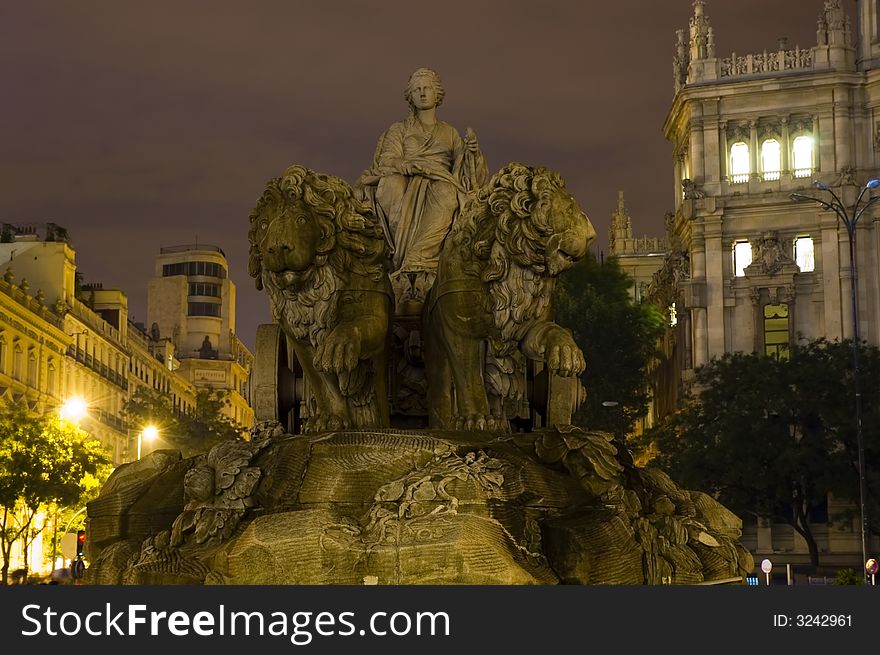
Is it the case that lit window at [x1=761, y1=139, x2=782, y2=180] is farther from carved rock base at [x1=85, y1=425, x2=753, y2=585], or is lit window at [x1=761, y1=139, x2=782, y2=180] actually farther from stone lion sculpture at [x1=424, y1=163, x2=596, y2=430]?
carved rock base at [x1=85, y1=425, x2=753, y2=585]

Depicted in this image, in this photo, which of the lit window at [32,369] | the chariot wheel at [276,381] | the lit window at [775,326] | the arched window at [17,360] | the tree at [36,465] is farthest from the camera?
the lit window at [775,326]

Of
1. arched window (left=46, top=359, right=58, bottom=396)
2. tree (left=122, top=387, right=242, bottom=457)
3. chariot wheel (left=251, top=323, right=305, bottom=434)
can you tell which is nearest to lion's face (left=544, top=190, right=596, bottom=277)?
chariot wheel (left=251, top=323, right=305, bottom=434)

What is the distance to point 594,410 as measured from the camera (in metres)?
62.4

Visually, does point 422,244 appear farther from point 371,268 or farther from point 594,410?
point 594,410

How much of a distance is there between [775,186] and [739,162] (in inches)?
95.2

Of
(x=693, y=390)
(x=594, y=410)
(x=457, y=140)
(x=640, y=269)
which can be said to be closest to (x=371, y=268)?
(x=457, y=140)

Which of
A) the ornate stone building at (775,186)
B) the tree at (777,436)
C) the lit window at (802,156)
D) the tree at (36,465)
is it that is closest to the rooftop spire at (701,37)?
the ornate stone building at (775,186)

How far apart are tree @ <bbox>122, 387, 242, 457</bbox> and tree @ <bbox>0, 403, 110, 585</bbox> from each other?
493 inches

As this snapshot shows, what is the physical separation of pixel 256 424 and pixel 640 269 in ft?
353

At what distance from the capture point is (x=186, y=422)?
252ft

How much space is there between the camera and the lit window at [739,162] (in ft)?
276

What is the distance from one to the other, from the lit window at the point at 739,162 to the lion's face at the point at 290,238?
73512 millimetres

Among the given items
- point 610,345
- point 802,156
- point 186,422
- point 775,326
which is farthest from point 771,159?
point 186,422

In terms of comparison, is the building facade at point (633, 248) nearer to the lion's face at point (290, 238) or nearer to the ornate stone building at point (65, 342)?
the ornate stone building at point (65, 342)
